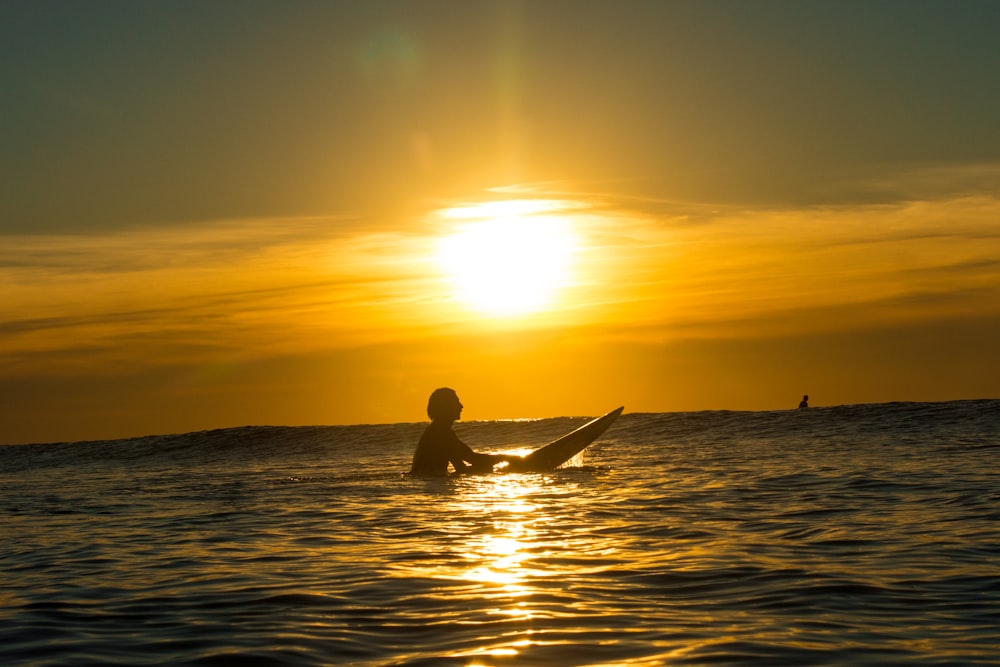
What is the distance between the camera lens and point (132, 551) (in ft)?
29.0

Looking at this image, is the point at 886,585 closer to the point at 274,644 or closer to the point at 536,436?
the point at 274,644

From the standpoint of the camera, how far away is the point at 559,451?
1656 cm

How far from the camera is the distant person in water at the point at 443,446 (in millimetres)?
15195

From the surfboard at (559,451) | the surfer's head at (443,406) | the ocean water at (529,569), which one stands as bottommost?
the ocean water at (529,569)

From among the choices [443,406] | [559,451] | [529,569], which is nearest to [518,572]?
[529,569]

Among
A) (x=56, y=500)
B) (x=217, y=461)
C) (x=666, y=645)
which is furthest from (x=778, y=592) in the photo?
(x=217, y=461)

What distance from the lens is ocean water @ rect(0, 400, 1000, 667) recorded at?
5090mm

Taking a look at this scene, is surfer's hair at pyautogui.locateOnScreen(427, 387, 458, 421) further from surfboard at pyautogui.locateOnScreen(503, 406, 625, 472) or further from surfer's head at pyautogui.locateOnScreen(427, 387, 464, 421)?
surfboard at pyautogui.locateOnScreen(503, 406, 625, 472)

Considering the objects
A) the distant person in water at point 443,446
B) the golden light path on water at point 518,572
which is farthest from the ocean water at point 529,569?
the distant person in water at point 443,446

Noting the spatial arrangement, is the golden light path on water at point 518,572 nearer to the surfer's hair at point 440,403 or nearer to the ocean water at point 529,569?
the ocean water at point 529,569

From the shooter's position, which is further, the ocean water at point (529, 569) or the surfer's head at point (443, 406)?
the surfer's head at point (443, 406)

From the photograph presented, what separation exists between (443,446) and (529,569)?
8280mm

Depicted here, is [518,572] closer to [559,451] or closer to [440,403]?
[440,403]

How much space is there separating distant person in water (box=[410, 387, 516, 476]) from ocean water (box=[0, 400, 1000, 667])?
0.46m
